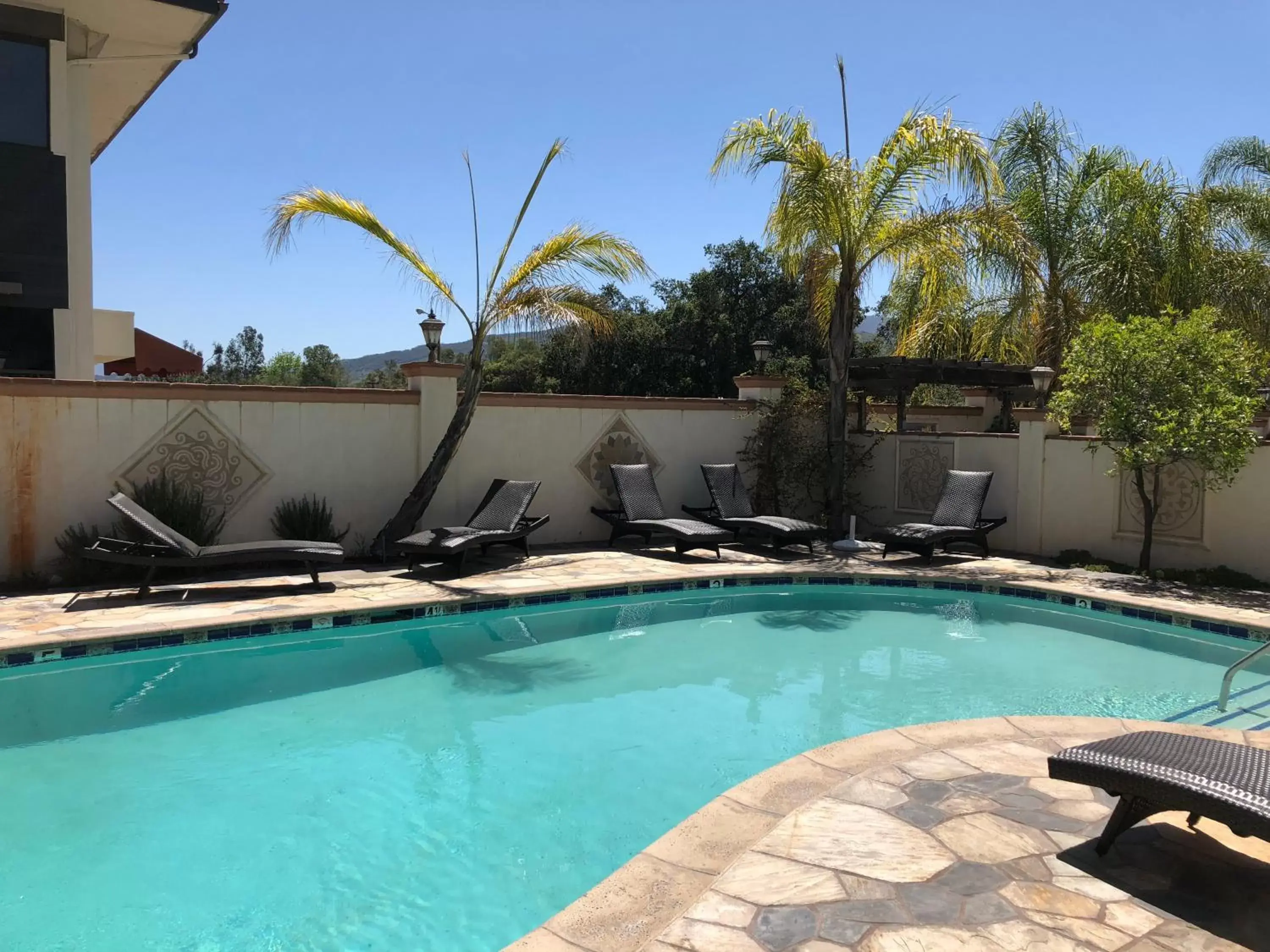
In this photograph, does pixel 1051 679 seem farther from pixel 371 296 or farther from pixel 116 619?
pixel 371 296

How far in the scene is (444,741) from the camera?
534cm

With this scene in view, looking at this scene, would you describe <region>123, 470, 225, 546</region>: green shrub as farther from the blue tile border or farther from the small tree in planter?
the small tree in planter

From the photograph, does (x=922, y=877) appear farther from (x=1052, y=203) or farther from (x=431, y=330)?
(x=1052, y=203)

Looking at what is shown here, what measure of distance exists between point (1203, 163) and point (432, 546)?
18.2 meters

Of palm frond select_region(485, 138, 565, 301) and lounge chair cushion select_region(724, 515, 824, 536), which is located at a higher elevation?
palm frond select_region(485, 138, 565, 301)

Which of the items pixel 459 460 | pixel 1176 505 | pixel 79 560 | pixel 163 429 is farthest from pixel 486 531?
pixel 1176 505

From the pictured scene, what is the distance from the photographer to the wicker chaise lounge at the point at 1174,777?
9.52 ft

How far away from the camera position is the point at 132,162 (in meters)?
16.8

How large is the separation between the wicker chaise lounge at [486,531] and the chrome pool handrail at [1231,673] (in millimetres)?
6602

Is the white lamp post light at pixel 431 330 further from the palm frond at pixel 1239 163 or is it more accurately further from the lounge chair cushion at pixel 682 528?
the palm frond at pixel 1239 163

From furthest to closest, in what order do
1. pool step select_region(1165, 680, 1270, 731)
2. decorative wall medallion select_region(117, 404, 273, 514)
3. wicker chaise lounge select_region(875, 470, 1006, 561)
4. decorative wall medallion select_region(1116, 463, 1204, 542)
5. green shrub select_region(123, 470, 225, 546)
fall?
wicker chaise lounge select_region(875, 470, 1006, 561)
decorative wall medallion select_region(1116, 463, 1204, 542)
decorative wall medallion select_region(117, 404, 273, 514)
green shrub select_region(123, 470, 225, 546)
pool step select_region(1165, 680, 1270, 731)

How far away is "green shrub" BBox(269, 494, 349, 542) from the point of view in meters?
9.83

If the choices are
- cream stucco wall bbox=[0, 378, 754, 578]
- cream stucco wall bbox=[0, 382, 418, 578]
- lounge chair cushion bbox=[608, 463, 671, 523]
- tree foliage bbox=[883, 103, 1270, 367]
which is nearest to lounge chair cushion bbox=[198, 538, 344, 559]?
cream stucco wall bbox=[0, 382, 418, 578]

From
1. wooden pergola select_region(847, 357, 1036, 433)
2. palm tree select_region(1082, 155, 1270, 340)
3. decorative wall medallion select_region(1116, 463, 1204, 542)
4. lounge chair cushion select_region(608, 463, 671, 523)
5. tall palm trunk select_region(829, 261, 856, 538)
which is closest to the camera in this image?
decorative wall medallion select_region(1116, 463, 1204, 542)
